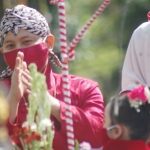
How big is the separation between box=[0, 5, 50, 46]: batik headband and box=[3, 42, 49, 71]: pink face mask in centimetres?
10

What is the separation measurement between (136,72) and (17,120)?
2.63ft

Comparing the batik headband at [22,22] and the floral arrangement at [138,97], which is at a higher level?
the batik headband at [22,22]

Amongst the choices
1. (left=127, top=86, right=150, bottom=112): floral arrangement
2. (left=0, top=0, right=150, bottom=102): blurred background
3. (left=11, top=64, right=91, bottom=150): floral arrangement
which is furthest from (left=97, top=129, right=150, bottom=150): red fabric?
(left=0, top=0, right=150, bottom=102): blurred background

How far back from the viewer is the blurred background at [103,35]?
9.23 m

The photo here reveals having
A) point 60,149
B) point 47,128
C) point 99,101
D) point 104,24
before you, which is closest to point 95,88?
point 99,101

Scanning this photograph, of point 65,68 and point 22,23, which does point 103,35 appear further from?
point 65,68

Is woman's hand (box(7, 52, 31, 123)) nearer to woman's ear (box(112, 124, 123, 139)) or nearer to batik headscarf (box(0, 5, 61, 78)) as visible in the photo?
batik headscarf (box(0, 5, 61, 78))

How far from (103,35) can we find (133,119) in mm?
7670

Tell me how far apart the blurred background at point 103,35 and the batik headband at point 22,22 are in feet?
9.31

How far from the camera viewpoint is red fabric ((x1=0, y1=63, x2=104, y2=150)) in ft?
15.1

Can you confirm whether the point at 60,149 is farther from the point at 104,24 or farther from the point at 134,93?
the point at 104,24

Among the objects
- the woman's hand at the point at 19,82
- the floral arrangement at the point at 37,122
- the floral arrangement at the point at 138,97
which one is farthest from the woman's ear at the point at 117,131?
the woman's hand at the point at 19,82

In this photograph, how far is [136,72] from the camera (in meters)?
4.94

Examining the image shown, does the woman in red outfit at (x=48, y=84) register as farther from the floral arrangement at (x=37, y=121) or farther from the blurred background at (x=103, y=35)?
the blurred background at (x=103, y=35)
